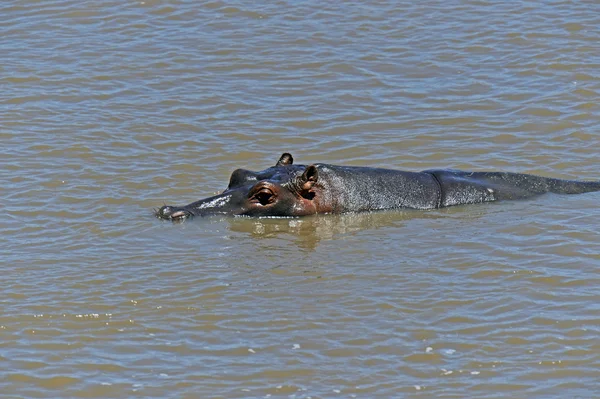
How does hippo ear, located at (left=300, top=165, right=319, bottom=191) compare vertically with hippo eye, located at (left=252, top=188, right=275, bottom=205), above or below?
above

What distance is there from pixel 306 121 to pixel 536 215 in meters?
4.23

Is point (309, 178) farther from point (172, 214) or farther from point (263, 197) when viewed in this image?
point (172, 214)

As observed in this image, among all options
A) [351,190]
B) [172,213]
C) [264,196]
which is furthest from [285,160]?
[172,213]

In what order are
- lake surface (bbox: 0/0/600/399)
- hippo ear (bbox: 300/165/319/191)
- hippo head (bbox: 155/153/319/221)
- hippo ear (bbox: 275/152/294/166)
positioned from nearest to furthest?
lake surface (bbox: 0/0/600/399) → hippo ear (bbox: 300/165/319/191) → hippo head (bbox: 155/153/319/221) → hippo ear (bbox: 275/152/294/166)

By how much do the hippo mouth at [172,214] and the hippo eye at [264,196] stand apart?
69 cm

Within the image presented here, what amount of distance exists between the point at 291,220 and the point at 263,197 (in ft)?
1.22

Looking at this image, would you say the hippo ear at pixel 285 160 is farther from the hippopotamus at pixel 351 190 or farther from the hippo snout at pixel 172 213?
the hippo snout at pixel 172 213

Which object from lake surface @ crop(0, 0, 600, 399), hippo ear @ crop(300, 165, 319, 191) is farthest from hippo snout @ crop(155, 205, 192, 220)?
hippo ear @ crop(300, 165, 319, 191)

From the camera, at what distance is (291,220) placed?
11.4m

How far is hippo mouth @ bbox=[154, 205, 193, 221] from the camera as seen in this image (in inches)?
438

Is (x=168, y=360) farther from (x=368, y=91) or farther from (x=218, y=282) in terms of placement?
(x=368, y=91)

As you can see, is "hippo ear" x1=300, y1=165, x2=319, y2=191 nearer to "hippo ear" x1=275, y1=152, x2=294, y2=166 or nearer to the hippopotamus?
the hippopotamus

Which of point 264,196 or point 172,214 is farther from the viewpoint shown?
point 264,196

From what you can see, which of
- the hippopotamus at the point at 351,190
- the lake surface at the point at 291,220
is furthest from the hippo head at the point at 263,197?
the lake surface at the point at 291,220
